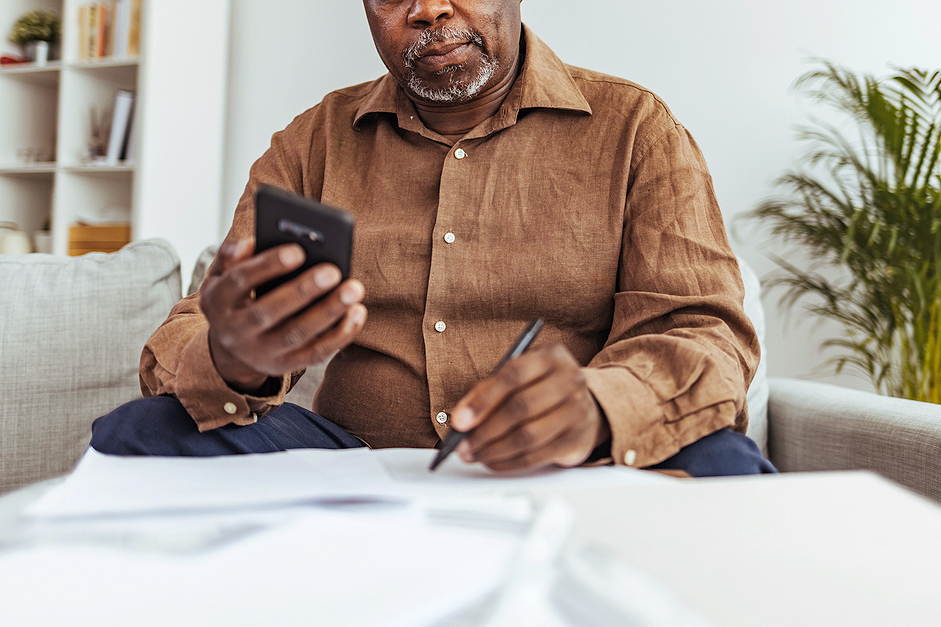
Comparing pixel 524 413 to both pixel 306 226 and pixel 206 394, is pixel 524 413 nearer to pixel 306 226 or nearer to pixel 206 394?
pixel 306 226

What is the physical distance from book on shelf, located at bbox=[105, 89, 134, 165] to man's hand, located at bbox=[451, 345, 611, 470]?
228 centimetres

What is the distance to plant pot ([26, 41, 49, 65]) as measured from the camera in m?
2.55

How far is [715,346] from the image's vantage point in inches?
29.3

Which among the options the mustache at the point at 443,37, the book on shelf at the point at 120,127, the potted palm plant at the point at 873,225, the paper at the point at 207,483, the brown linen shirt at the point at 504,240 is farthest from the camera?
the book on shelf at the point at 120,127

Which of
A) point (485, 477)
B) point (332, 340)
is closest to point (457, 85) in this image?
point (332, 340)

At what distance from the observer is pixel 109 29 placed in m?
2.39

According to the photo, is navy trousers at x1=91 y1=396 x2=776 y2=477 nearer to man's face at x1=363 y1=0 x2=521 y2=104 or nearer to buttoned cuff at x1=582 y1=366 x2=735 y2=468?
buttoned cuff at x1=582 y1=366 x2=735 y2=468

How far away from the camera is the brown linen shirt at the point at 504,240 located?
86 cm

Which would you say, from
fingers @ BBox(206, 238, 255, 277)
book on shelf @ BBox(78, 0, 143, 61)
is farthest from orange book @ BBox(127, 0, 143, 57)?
fingers @ BBox(206, 238, 255, 277)

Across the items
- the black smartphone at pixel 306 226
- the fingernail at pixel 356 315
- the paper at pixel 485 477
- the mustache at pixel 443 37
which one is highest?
the mustache at pixel 443 37

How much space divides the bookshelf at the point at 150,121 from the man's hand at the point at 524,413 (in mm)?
2030

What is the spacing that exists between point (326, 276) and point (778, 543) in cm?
34

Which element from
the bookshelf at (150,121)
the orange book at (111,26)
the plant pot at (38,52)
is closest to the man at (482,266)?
the bookshelf at (150,121)

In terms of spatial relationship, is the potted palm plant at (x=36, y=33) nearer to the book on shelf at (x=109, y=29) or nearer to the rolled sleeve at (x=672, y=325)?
the book on shelf at (x=109, y=29)
